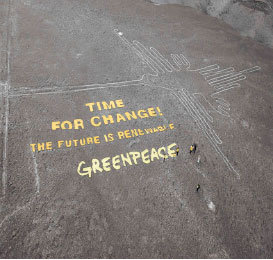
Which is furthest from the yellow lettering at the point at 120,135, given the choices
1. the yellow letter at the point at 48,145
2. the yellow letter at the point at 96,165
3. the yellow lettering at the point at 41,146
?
the yellow lettering at the point at 41,146

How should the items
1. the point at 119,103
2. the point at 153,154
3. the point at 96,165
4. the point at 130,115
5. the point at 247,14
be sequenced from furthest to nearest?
the point at 247,14 → the point at 119,103 → the point at 130,115 → the point at 153,154 → the point at 96,165

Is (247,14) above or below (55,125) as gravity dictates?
above

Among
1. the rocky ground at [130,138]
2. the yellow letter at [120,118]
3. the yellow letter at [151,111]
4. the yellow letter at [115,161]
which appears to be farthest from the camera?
the yellow letter at [151,111]

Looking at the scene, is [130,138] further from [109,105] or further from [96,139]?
[109,105]

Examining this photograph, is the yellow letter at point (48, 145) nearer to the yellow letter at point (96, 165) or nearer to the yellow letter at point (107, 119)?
the yellow letter at point (96, 165)

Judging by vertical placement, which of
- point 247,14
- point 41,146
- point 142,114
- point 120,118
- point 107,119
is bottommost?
point 41,146

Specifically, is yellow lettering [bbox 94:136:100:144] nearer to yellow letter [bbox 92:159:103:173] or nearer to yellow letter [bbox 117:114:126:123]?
yellow letter [bbox 92:159:103:173]

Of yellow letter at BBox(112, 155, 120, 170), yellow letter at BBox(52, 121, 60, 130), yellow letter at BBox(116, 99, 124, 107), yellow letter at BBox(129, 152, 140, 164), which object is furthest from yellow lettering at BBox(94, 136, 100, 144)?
yellow letter at BBox(116, 99, 124, 107)

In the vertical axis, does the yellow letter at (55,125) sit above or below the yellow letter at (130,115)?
below

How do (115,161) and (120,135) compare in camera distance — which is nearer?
(115,161)

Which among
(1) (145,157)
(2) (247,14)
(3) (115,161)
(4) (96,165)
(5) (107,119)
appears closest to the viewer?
(4) (96,165)

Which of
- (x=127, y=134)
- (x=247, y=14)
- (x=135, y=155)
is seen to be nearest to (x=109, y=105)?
(x=127, y=134)

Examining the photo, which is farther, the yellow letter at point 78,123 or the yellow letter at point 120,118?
the yellow letter at point 120,118
